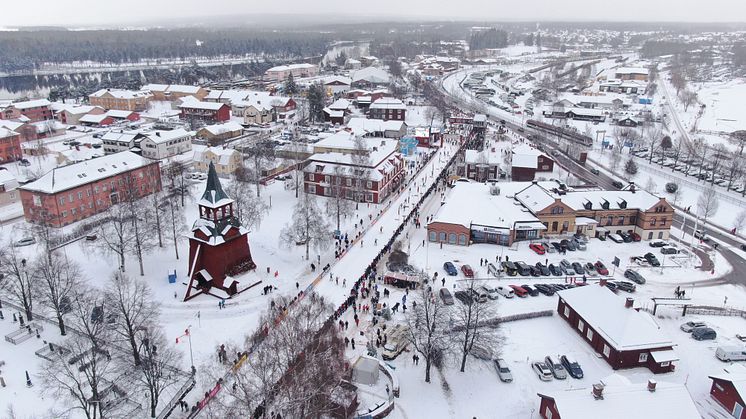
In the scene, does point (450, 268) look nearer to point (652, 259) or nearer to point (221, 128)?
point (652, 259)

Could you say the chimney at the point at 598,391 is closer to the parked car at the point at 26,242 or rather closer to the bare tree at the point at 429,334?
the bare tree at the point at 429,334

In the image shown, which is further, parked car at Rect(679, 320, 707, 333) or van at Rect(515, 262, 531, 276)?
van at Rect(515, 262, 531, 276)

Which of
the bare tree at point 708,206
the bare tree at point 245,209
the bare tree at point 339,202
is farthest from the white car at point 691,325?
the bare tree at point 245,209

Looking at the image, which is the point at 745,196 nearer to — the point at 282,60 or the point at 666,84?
the point at 666,84

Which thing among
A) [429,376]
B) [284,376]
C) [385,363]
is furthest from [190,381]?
[429,376]

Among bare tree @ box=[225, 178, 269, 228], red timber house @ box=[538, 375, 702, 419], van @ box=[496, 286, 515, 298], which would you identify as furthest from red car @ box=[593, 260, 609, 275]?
bare tree @ box=[225, 178, 269, 228]

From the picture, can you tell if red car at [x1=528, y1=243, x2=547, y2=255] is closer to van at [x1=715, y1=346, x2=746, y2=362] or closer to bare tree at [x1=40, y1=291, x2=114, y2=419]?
van at [x1=715, y1=346, x2=746, y2=362]
